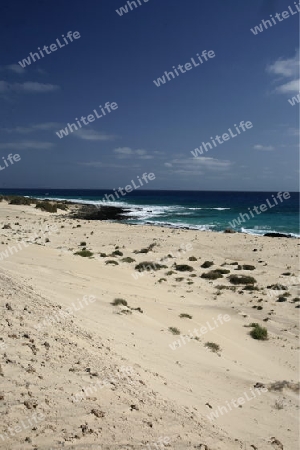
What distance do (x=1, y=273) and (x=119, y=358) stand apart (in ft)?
19.2

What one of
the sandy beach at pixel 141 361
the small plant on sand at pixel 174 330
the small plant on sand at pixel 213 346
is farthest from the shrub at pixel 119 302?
the small plant on sand at pixel 213 346

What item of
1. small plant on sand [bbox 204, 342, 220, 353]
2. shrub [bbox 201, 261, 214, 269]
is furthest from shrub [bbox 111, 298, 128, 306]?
shrub [bbox 201, 261, 214, 269]

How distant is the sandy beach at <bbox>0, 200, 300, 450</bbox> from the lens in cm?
568

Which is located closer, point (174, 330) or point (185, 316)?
point (174, 330)

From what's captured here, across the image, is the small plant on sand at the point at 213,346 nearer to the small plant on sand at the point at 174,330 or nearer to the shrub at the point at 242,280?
the small plant on sand at the point at 174,330

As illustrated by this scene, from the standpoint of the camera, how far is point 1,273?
38.2ft

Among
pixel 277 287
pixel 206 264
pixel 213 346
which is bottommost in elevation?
pixel 277 287

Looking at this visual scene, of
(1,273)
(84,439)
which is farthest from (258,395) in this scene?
(1,273)

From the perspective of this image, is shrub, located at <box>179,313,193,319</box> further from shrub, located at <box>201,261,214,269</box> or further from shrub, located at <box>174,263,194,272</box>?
shrub, located at <box>201,261,214,269</box>

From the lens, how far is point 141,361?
8.55m

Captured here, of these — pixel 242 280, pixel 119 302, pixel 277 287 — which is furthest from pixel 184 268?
pixel 119 302

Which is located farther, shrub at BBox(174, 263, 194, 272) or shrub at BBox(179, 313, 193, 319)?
shrub at BBox(174, 263, 194, 272)

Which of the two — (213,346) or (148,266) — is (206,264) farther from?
(213,346)

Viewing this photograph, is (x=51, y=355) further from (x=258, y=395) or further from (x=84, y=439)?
(x=258, y=395)
